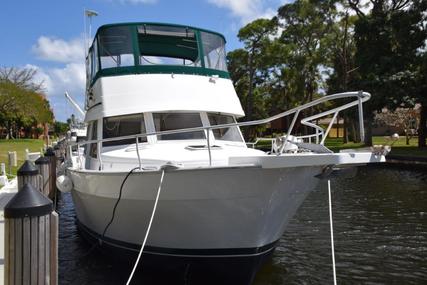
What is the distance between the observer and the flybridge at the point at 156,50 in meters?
8.09

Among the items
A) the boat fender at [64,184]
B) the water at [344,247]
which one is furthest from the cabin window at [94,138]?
the water at [344,247]

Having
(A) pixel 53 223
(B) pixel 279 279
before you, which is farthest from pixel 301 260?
(A) pixel 53 223

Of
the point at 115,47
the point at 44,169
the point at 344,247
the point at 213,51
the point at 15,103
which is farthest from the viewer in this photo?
the point at 15,103

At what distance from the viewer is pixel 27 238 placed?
3678mm

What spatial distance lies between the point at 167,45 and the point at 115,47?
1.28 metres

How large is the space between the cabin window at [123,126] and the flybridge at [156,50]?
89cm

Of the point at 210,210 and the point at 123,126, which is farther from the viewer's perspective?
the point at 123,126

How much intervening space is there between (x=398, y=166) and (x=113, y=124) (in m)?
18.6

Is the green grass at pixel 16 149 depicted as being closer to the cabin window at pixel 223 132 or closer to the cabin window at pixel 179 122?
the cabin window at pixel 179 122

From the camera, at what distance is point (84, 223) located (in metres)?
8.35

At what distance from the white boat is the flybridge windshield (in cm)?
2

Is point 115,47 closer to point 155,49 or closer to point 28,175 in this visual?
point 155,49

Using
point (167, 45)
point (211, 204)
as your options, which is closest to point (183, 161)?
point (211, 204)

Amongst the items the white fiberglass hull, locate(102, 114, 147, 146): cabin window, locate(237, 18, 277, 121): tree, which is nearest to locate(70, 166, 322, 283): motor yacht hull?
the white fiberglass hull
